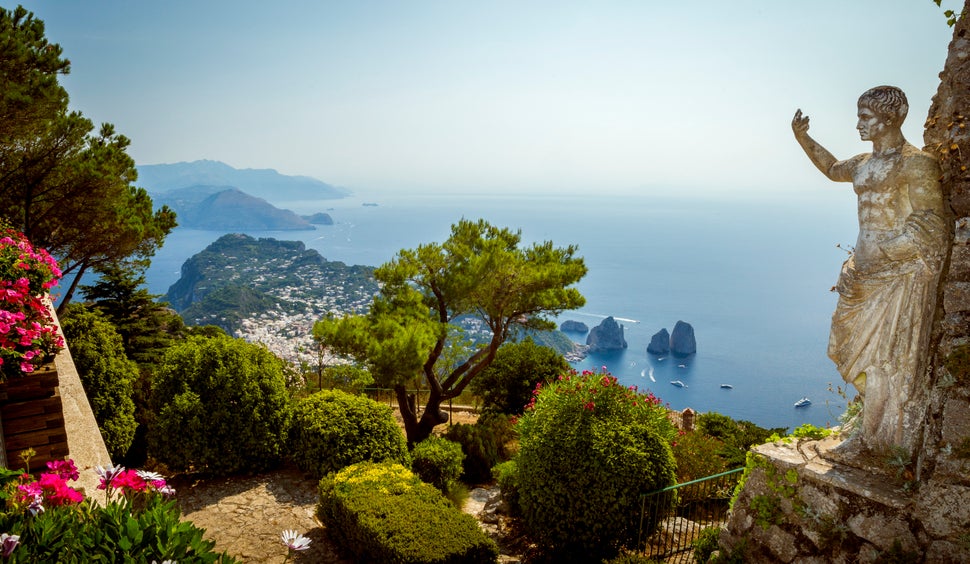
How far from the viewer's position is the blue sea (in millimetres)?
46031

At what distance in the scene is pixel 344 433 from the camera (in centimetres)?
842

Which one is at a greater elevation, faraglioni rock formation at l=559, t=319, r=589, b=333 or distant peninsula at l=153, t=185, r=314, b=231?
distant peninsula at l=153, t=185, r=314, b=231

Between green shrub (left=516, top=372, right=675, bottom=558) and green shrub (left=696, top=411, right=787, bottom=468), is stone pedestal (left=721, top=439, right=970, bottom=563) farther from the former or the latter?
green shrub (left=696, top=411, right=787, bottom=468)

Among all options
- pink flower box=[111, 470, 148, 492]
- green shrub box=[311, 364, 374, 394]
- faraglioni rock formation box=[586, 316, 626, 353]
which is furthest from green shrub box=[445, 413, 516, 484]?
faraglioni rock formation box=[586, 316, 626, 353]

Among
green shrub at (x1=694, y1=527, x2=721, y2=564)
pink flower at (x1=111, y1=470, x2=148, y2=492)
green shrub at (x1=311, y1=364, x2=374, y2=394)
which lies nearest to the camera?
pink flower at (x1=111, y1=470, x2=148, y2=492)

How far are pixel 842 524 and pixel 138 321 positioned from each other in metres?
13.6

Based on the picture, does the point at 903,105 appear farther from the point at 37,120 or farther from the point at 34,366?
the point at 37,120

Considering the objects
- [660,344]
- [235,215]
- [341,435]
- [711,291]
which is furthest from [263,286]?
[235,215]

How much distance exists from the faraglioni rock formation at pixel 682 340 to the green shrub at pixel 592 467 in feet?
157

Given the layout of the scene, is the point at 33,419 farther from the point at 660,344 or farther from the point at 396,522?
the point at 660,344

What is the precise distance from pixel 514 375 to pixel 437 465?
16.8ft

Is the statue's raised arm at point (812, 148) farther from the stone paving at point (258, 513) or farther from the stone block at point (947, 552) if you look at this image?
the stone paving at point (258, 513)

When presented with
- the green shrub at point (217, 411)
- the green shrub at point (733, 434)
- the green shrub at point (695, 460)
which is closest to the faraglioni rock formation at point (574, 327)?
the green shrub at point (733, 434)

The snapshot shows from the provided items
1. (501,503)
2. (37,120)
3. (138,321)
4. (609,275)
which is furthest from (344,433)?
(609,275)
